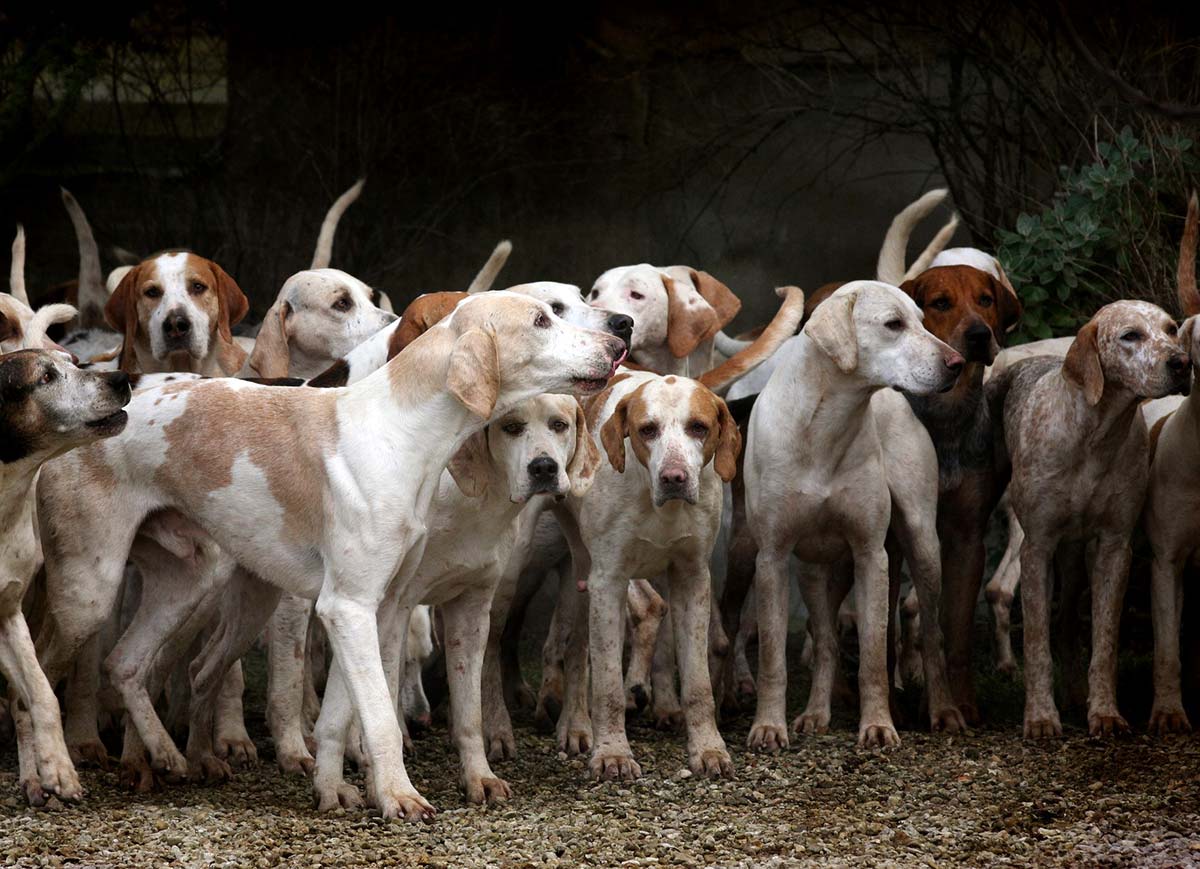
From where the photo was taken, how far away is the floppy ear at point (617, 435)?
522 cm

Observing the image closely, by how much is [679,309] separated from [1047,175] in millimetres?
2822

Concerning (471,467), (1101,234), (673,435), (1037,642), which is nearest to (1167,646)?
(1037,642)

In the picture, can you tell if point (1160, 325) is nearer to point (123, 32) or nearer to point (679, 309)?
point (679, 309)

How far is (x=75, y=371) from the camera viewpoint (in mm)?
4609

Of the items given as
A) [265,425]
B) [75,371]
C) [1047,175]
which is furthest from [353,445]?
[1047,175]

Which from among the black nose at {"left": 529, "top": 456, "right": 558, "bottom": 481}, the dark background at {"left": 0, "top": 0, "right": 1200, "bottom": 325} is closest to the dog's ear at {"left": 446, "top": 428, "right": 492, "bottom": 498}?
the black nose at {"left": 529, "top": 456, "right": 558, "bottom": 481}

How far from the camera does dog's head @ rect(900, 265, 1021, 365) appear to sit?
6.02m

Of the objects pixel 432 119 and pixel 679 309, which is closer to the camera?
pixel 679 309

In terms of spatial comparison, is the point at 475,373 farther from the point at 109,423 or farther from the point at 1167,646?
the point at 1167,646

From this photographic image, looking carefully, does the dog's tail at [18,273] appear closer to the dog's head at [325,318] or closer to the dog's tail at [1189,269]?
the dog's head at [325,318]

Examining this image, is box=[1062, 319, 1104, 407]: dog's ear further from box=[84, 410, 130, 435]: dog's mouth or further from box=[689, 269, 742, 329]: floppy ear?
box=[84, 410, 130, 435]: dog's mouth

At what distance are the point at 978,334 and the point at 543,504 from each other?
1.60m

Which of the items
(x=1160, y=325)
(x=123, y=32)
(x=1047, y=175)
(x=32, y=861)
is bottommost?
(x=32, y=861)

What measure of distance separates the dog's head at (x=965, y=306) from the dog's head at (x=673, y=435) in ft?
3.79
